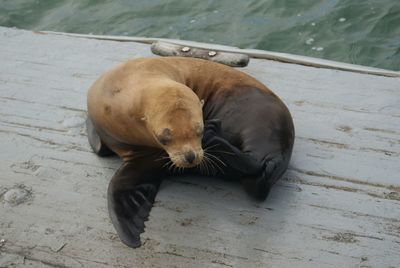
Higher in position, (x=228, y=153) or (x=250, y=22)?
(x=228, y=153)

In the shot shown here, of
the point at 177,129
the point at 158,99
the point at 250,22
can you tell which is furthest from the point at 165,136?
the point at 250,22

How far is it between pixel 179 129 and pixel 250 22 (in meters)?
4.66

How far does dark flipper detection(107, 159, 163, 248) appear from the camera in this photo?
2760 mm

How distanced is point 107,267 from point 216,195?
0.66m

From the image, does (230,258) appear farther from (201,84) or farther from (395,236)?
(201,84)

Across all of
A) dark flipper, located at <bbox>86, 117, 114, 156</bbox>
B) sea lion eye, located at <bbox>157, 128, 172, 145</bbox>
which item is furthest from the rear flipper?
dark flipper, located at <bbox>86, 117, 114, 156</bbox>

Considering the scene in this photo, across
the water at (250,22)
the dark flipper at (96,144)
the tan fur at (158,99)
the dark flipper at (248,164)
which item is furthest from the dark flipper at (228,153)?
the water at (250,22)

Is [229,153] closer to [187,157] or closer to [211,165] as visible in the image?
[211,165]

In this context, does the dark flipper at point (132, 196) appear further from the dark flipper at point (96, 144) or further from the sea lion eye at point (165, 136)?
the sea lion eye at point (165, 136)

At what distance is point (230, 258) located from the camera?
2.62 m

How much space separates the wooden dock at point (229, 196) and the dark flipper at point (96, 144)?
0.04 metres

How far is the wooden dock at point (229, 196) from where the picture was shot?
2668 mm

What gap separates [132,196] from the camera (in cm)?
296

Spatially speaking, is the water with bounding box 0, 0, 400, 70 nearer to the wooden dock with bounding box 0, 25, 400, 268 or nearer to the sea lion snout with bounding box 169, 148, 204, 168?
the wooden dock with bounding box 0, 25, 400, 268
